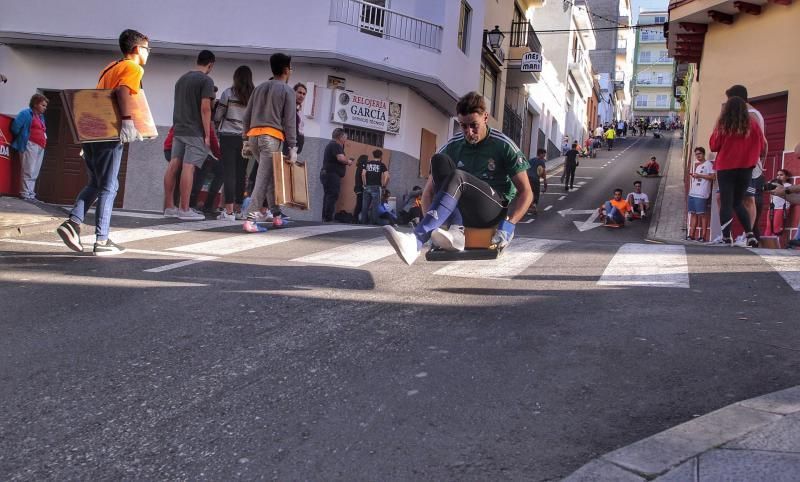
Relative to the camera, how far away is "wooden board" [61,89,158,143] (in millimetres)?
6711

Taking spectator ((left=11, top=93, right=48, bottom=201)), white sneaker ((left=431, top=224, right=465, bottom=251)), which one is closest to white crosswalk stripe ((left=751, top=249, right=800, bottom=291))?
white sneaker ((left=431, top=224, right=465, bottom=251))

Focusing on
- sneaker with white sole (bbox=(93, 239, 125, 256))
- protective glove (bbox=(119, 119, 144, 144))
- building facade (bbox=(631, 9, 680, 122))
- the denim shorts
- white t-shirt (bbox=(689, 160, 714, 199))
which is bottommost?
sneaker with white sole (bbox=(93, 239, 125, 256))

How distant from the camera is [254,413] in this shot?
332 centimetres

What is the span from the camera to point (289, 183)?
8859mm

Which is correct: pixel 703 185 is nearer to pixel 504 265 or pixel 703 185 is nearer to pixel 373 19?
pixel 504 265

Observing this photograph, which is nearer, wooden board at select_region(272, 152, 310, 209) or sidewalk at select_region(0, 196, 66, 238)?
sidewalk at select_region(0, 196, 66, 238)

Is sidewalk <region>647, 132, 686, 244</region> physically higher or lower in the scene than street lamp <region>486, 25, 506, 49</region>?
lower

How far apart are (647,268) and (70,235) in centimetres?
486

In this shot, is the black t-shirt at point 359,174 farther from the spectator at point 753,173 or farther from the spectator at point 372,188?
the spectator at point 753,173

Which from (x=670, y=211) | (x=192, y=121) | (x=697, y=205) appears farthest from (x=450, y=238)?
(x=670, y=211)

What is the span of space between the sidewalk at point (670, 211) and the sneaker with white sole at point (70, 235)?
1119 centimetres

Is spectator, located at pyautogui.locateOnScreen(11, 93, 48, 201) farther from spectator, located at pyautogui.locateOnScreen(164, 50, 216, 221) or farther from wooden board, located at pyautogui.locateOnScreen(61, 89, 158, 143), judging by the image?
wooden board, located at pyautogui.locateOnScreen(61, 89, 158, 143)

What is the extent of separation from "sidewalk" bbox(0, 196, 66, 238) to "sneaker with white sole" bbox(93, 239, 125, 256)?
1536mm

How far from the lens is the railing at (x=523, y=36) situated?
34.3 meters
